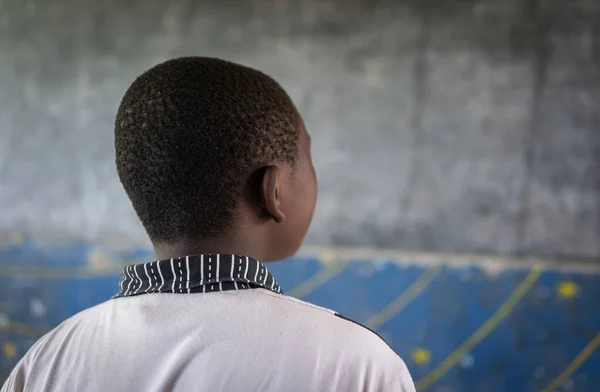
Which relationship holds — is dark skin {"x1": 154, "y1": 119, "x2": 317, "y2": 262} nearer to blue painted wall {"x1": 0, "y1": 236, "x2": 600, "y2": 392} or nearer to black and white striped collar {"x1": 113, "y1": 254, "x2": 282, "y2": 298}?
black and white striped collar {"x1": 113, "y1": 254, "x2": 282, "y2": 298}

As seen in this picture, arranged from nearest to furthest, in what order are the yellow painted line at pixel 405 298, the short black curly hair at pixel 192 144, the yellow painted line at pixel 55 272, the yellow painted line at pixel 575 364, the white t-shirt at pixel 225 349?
1. the white t-shirt at pixel 225 349
2. the short black curly hair at pixel 192 144
3. the yellow painted line at pixel 575 364
4. the yellow painted line at pixel 405 298
5. the yellow painted line at pixel 55 272

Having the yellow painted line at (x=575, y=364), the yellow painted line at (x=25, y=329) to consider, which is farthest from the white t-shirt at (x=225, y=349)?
the yellow painted line at (x=25, y=329)

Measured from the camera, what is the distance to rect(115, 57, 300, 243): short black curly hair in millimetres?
651

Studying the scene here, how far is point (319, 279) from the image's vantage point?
6.94ft

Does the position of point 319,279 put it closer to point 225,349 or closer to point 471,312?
A: point 471,312

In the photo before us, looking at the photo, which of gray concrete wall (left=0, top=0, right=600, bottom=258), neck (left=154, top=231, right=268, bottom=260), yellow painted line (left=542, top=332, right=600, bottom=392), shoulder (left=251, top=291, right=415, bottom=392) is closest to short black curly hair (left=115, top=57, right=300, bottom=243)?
neck (left=154, top=231, right=268, bottom=260)

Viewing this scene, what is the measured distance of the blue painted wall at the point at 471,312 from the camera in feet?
6.30

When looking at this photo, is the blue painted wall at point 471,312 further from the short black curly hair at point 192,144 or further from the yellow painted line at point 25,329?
the short black curly hair at point 192,144

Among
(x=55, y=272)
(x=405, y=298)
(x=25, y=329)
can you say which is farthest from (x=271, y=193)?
(x=25, y=329)

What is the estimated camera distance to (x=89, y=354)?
605 mm

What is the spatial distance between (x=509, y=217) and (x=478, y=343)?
43 centimetres

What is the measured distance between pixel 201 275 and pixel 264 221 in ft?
0.36

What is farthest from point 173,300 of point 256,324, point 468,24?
point 468,24

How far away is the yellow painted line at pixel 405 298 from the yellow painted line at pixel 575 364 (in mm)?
499
